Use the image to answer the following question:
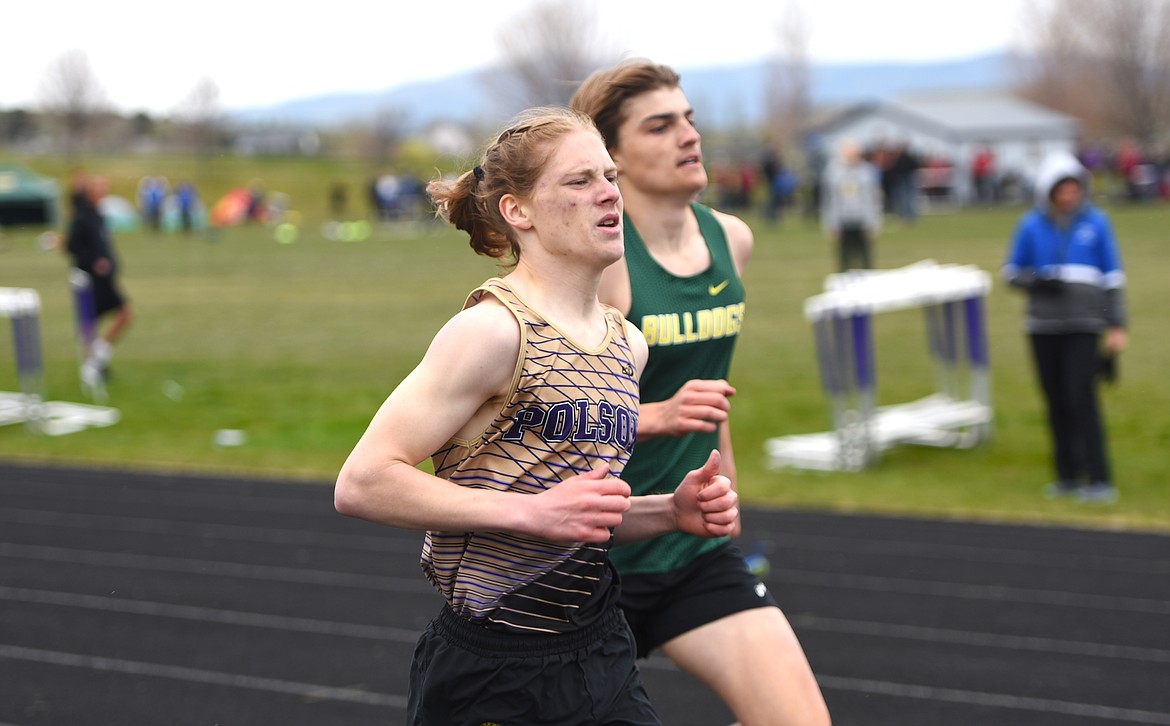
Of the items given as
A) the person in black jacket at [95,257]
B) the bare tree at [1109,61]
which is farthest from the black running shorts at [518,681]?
the bare tree at [1109,61]

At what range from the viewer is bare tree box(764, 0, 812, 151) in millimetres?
101875

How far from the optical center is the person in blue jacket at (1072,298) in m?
7.55

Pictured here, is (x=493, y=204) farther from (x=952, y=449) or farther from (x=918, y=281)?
(x=952, y=449)

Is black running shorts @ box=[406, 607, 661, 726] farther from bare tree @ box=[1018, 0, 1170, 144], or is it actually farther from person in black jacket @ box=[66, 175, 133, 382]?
bare tree @ box=[1018, 0, 1170, 144]

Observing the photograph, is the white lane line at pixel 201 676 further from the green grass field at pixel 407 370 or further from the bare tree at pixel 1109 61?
the bare tree at pixel 1109 61

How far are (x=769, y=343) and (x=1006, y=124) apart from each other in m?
52.2

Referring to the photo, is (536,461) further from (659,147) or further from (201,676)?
(201,676)

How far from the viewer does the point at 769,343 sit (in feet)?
47.1

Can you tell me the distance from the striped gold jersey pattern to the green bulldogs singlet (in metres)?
0.69

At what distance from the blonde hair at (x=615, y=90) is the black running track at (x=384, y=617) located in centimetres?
237

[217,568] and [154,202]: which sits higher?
[154,202]

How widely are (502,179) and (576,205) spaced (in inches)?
6.2

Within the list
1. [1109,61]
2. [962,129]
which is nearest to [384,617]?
[962,129]

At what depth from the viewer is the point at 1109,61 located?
69.9 m
